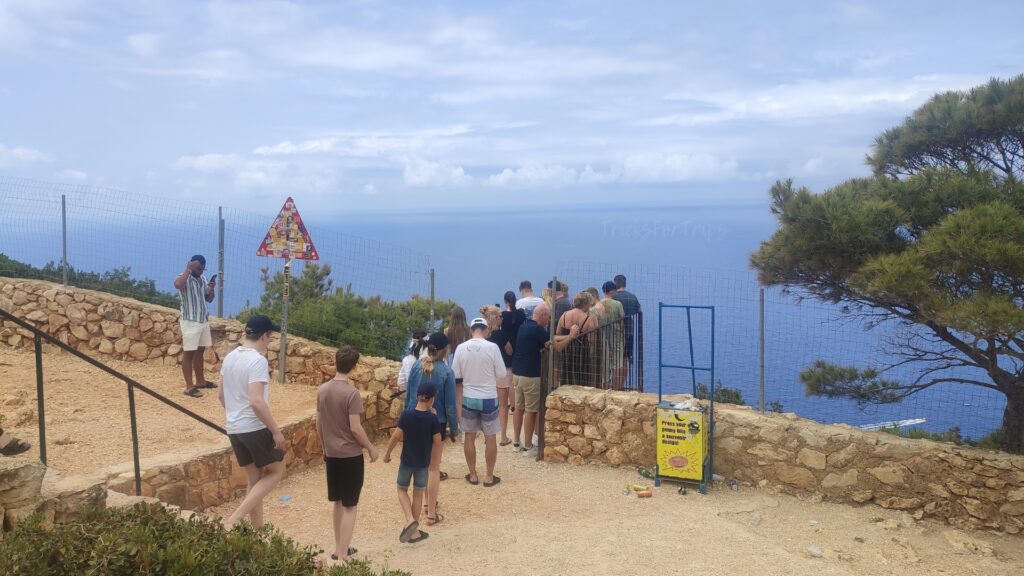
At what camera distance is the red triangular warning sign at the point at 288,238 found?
428 inches

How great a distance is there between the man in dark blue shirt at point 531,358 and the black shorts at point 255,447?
391 cm

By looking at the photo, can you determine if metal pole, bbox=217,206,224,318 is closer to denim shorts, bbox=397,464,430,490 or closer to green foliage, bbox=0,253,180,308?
green foliage, bbox=0,253,180,308

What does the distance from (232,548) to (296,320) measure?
8562 millimetres

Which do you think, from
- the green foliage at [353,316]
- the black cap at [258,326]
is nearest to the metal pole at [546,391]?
the green foliage at [353,316]

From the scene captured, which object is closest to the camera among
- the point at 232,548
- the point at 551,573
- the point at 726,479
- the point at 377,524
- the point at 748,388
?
the point at 232,548

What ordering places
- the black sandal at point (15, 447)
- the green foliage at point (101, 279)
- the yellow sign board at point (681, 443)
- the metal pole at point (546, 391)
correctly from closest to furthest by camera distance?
the black sandal at point (15, 447), the yellow sign board at point (681, 443), the metal pole at point (546, 391), the green foliage at point (101, 279)

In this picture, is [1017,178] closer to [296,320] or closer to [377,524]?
[377,524]

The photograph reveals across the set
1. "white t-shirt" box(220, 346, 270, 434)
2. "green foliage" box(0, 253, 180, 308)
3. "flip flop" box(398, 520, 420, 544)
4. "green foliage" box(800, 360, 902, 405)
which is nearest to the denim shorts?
"flip flop" box(398, 520, 420, 544)

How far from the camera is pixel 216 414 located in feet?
31.5

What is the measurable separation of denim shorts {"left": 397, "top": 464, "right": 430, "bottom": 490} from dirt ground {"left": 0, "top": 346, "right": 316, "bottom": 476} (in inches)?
104

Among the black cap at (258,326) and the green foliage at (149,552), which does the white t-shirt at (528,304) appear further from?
the green foliage at (149,552)

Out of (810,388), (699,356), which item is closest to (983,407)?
(810,388)

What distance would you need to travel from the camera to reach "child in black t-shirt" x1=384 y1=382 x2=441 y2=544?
259 inches

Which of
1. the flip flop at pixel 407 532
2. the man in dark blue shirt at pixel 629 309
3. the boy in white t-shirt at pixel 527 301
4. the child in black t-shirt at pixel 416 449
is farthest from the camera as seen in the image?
the boy in white t-shirt at pixel 527 301
